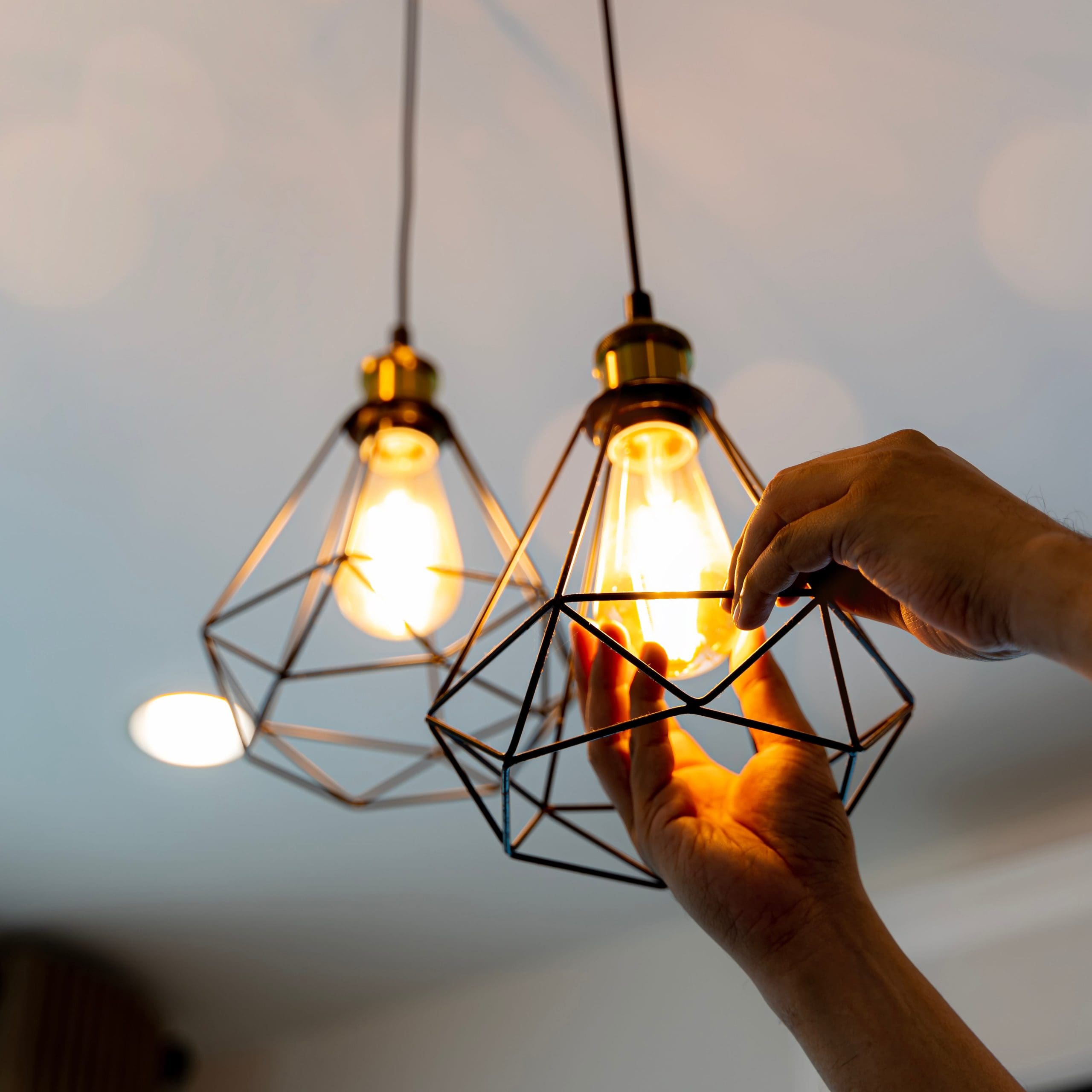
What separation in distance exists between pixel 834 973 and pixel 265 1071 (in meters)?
2.03

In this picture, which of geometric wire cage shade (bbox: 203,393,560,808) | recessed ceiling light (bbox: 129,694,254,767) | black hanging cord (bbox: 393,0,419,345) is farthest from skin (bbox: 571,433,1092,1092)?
recessed ceiling light (bbox: 129,694,254,767)

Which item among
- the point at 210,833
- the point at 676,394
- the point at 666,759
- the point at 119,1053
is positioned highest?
the point at 210,833

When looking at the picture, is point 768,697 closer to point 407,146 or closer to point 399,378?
point 399,378

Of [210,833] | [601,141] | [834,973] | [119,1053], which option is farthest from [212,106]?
[119,1053]

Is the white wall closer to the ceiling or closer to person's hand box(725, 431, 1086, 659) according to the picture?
the ceiling

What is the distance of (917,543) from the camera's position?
17.7 inches

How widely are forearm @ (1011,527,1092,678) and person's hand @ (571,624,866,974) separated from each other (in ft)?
0.66

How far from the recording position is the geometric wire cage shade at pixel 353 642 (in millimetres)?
659

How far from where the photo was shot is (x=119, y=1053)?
2.09 metres

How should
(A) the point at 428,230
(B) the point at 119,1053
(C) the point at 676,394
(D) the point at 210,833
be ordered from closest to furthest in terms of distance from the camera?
(C) the point at 676,394, (A) the point at 428,230, (D) the point at 210,833, (B) the point at 119,1053

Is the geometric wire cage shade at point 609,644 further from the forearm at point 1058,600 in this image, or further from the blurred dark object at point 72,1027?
the blurred dark object at point 72,1027

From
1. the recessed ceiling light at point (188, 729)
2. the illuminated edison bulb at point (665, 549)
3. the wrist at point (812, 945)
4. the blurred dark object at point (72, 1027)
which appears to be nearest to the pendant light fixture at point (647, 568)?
the illuminated edison bulb at point (665, 549)

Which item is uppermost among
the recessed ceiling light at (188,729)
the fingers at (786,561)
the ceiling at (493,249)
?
the ceiling at (493,249)

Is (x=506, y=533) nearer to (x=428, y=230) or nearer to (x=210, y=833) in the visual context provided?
(x=428, y=230)
